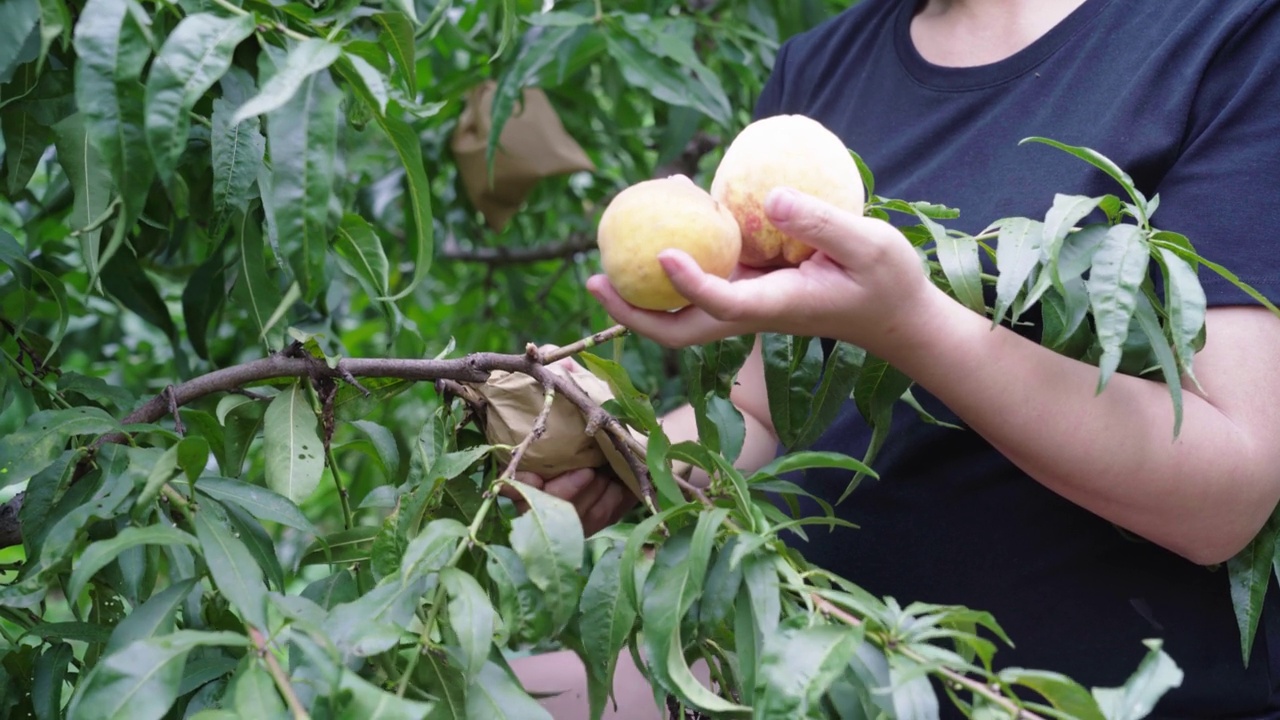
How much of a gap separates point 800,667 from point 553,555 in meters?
0.16

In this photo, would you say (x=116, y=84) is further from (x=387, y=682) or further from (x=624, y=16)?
(x=624, y=16)

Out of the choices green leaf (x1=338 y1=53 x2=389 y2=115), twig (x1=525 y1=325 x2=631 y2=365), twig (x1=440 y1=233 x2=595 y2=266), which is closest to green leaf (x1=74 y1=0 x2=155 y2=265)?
green leaf (x1=338 y1=53 x2=389 y2=115)

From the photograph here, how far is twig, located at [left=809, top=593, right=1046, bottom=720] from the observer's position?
1.86 ft

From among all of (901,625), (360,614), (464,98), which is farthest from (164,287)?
(901,625)

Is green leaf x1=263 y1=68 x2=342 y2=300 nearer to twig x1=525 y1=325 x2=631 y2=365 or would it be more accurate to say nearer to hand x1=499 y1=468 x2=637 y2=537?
twig x1=525 y1=325 x2=631 y2=365

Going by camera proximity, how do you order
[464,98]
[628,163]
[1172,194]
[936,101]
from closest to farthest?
[1172,194], [936,101], [464,98], [628,163]

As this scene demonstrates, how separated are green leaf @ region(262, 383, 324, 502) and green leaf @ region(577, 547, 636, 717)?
0.24m

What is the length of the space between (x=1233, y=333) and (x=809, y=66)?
632 millimetres

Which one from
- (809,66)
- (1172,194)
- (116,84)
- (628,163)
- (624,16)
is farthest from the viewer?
(628,163)

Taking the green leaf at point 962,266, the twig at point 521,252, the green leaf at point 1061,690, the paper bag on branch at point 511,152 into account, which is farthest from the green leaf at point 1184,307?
the twig at point 521,252

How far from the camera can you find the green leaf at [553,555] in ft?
2.10

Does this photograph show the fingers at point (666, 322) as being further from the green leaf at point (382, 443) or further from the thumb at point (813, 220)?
the green leaf at point (382, 443)

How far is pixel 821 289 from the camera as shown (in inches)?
27.1

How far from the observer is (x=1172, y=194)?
897 mm
